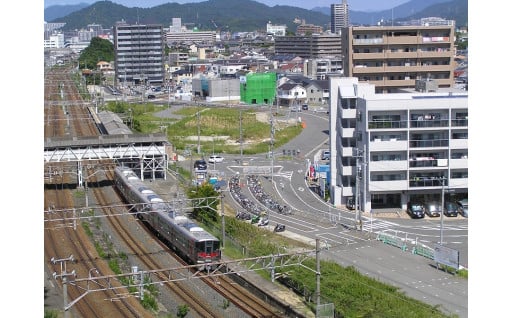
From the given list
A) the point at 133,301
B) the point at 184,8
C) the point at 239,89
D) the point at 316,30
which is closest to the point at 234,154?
the point at 133,301

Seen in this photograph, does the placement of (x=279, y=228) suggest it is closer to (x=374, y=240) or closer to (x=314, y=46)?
(x=374, y=240)

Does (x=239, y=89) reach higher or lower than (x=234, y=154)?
higher

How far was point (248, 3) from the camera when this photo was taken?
4985 inches

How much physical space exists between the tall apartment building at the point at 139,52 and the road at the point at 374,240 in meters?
19.4

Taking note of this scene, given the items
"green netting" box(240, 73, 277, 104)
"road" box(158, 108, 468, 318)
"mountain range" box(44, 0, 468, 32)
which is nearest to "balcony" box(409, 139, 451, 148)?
"road" box(158, 108, 468, 318)

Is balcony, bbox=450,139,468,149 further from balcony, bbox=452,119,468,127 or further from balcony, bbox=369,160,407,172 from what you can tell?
balcony, bbox=369,160,407,172

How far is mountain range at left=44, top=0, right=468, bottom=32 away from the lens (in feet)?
287

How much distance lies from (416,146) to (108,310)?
5.47 metres

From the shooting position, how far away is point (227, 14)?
116m

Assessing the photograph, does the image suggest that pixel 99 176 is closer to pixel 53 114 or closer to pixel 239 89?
pixel 53 114

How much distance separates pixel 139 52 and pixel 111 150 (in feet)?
69.3

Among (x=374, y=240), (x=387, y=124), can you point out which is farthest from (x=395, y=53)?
(x=374, y=240)

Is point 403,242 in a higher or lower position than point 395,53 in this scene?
lower

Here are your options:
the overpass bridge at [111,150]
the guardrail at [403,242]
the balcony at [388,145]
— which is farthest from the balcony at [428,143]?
the overpass bridge at [111,150]
